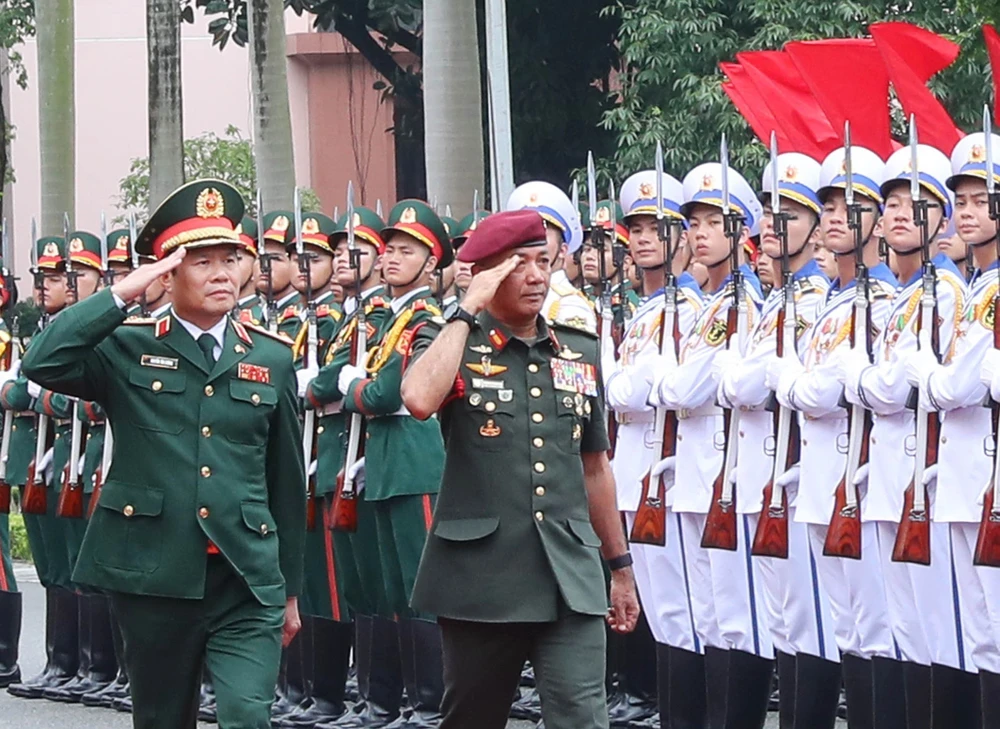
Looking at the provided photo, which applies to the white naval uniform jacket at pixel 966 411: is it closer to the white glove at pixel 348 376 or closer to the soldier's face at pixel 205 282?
the soldier's face at pixel 205 282

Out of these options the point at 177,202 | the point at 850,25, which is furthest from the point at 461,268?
the point at 850,25

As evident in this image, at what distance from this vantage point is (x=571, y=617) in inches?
247

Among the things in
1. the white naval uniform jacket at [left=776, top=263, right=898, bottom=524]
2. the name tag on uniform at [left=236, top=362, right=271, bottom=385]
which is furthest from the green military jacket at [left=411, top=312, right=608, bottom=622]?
the white naval uniform jacket at [left=776, top=263, right=898, bottom=524]

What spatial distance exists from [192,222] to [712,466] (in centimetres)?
278

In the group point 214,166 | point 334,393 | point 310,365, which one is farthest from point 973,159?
point 214,166

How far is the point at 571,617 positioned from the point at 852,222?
2.41m

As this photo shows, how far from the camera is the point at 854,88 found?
990 cm

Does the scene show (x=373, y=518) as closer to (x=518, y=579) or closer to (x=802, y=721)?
(x=802, y=721)

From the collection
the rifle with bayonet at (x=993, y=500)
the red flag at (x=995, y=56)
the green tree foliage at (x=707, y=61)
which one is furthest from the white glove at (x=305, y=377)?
the green tree foliage at (x=707, y=61)

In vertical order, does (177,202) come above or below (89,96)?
below

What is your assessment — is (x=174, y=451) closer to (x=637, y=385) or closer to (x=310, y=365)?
(x=637, y=385)

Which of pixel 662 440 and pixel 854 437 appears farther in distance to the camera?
pixel 662 440

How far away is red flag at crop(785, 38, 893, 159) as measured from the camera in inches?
387

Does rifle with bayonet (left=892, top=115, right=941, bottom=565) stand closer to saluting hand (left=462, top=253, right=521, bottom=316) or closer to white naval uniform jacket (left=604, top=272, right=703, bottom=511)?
white naval uniform jacket (left=604, top=272, right=703, bottom=511)
